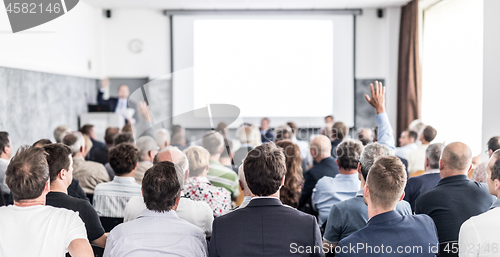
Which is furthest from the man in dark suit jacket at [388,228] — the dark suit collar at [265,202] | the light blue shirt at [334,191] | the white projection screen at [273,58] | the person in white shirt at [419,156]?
the white projection screen at [273,58]

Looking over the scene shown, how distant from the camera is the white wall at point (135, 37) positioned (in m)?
8.50

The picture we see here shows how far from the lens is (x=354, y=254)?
Answer: 158 centimetres

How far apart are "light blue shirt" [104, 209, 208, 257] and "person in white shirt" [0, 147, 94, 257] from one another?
172mm

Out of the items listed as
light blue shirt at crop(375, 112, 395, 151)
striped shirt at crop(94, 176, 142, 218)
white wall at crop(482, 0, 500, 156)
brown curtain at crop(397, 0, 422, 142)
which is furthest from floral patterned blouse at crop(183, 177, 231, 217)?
brown curtain at crop(397, 0, 422, 142)

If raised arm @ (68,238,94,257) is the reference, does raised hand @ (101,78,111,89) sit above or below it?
above

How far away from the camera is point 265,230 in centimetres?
165

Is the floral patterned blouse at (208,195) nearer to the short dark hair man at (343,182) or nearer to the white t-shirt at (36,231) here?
the short dark hair man at (343,182)

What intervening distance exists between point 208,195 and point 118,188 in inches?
25.9

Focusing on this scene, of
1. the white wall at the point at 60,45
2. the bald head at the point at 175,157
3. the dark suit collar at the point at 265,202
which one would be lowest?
the dark suit collar at the point at 265,202

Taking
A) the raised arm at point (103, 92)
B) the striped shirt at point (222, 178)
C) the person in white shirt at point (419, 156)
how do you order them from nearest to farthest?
the striped shirt at point (222, 178), the person in white shirt at point (419, 156), the raised arm at point (103, 92)

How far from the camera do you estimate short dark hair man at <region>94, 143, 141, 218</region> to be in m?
2.68

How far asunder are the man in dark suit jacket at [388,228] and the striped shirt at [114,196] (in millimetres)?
1581

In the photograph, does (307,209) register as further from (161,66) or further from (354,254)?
(161,66)

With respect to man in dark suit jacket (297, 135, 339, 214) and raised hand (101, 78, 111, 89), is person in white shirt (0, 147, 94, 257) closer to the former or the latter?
→ man in dark suit jacket (297, 135, 339, 214)
